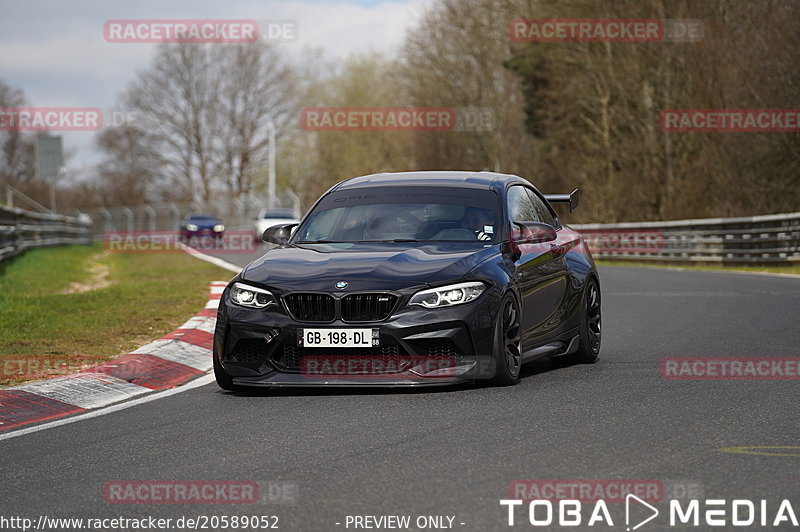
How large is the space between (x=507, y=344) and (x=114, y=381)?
297cm

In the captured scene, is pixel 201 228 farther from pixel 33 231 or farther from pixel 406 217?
pixel 406 217

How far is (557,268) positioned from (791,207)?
24.3 meters

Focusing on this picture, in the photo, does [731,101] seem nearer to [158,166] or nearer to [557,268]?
[557,268]

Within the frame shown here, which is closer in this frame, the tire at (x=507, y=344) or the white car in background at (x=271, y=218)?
the tire at (x=507, y=344)

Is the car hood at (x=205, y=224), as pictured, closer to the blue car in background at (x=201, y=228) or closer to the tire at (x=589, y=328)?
the blue car in background at (x=201, y=228)

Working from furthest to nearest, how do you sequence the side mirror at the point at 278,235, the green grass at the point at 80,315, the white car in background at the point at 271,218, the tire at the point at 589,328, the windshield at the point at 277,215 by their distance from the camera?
the windshield at the point at 277,215 < the white car in background at the point at 271,218 < the green grass at the point at 80,315 < the tire at the point at 589,328 < the side mirror at the point at 278,235

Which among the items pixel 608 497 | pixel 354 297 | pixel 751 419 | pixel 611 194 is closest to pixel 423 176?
pixel 354 297

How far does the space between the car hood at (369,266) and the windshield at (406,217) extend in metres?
0.27

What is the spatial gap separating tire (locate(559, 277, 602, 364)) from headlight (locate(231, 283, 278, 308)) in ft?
9.67

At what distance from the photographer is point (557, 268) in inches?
399

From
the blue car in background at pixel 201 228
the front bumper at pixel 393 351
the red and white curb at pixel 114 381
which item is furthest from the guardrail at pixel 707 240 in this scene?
the blue car in background at pixel 201 228

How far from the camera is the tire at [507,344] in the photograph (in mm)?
8641

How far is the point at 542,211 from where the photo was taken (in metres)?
11.0

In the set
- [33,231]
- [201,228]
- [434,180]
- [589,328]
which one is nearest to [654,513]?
[434,180]
